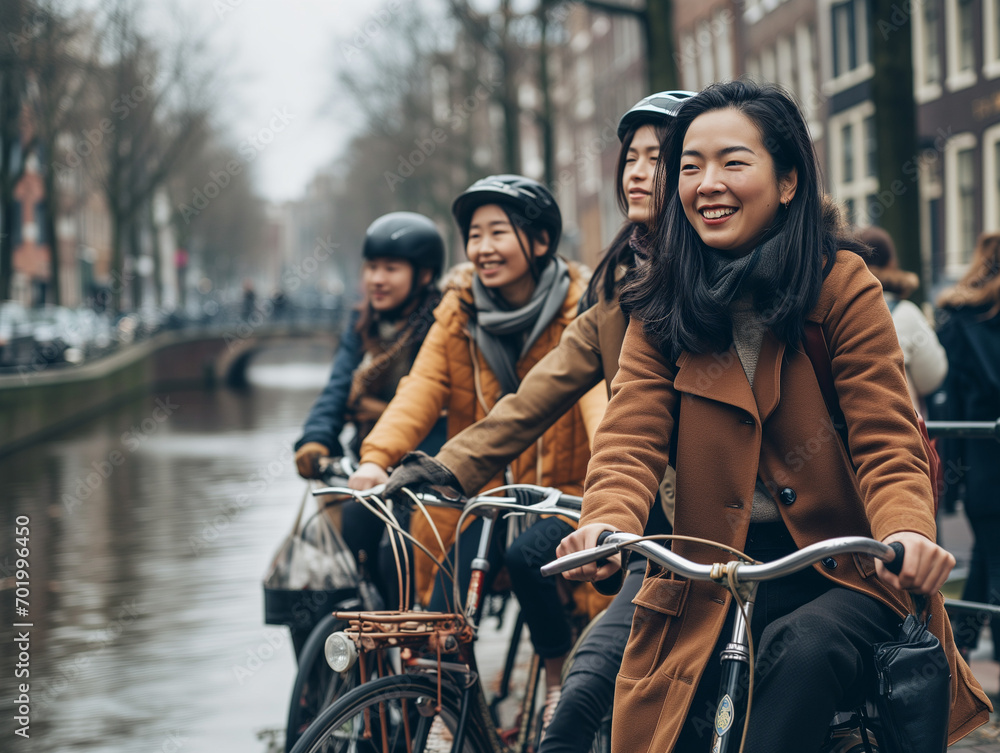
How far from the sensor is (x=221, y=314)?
39594mm

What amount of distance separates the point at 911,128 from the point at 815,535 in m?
5.74

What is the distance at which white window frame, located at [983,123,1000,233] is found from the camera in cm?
1792

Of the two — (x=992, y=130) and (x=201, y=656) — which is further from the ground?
(x=992, y=130)

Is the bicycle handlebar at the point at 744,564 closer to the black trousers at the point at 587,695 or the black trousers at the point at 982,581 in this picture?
the black trousers at the point at 587,695

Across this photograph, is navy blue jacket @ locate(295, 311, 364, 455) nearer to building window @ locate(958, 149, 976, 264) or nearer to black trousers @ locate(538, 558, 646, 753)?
Result: black trousers @ locate(538, 558, 646, 753)

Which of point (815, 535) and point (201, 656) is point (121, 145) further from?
point (815, 535)

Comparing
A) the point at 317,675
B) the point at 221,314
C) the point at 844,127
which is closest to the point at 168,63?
the point at 221,314

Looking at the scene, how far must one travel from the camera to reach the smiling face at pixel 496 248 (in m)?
3.38

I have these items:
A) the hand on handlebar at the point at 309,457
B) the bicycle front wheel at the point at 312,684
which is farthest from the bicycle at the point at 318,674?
the hand on handlebar at the point at 309,457

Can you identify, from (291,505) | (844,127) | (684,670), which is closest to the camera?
(684,670)

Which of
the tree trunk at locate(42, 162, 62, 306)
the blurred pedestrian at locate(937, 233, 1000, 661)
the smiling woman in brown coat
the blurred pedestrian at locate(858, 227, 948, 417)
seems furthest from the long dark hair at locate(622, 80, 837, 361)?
the tree trunk at locate(42, 162, 62, 306)

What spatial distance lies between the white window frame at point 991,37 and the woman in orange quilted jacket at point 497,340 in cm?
1648

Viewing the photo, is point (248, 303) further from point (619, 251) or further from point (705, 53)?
point (619, 251)

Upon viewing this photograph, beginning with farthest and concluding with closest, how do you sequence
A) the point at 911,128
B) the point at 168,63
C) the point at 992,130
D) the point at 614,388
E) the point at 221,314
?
the point at 221,314 → the point at 168,63 → the point at 992,130 → the point at 911,128 → the point at 614,388
